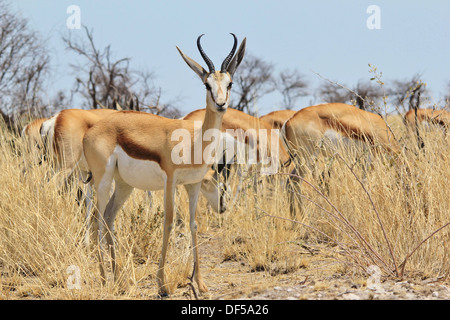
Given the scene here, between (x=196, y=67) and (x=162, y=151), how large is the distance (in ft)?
2.57

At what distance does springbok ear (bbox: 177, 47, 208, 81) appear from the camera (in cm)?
486

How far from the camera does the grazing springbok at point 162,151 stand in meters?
4.77

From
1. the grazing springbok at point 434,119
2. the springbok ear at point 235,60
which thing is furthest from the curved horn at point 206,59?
the grazing springbok at point 434,119

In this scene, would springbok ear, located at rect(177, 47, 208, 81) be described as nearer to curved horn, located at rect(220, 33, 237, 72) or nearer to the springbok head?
the springbok head

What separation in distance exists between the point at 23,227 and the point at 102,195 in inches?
50.0

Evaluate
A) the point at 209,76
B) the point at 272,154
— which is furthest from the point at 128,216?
the point at 272,154

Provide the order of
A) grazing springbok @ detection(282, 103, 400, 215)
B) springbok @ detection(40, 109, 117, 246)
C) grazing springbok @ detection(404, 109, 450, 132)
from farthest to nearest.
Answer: grazing springbok @ detection(282, 103, 400, 215) → springbok @ detection(40, 109, 117, 246) → grazing springbok @ detection(404, 109, 450, 132)

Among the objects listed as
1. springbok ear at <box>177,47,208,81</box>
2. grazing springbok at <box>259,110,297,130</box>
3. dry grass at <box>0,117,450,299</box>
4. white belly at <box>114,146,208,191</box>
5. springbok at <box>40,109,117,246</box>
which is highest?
grazing springbok at <box>259,110,297,130</box>

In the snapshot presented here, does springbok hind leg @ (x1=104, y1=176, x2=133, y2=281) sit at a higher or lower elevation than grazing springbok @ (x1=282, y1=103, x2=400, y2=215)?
lower

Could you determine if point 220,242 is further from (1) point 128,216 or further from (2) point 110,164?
(2) point 110,164

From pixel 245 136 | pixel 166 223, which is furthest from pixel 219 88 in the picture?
pixel 245 136

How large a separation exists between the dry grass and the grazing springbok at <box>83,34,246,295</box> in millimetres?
367

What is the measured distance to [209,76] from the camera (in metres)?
4.66

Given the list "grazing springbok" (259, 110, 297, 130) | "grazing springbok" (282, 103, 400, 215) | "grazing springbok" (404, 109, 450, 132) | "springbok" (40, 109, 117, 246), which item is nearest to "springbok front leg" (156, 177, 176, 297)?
"grazing springbok" (404, 109, 450, 132)
